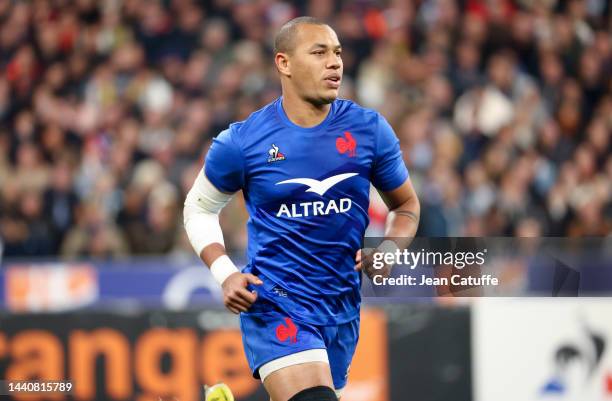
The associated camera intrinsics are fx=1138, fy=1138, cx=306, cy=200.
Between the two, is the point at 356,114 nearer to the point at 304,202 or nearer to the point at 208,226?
the point at 304,202

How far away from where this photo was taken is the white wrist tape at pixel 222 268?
552 cm

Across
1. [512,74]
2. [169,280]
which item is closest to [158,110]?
[169,280]

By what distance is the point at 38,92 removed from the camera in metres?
15.7

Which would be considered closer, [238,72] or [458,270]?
[458,270]

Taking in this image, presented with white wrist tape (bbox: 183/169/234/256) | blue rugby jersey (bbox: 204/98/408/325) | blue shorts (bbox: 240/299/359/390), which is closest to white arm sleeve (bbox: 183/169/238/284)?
white wrist tape (bbox: 183/169/234/256)

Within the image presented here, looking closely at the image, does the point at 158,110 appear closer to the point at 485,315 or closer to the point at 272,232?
the point at 485,315

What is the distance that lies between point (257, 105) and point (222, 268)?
29.8 ft

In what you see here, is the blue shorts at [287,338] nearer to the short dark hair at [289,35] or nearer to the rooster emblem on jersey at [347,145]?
the rooster emblem on jersey at [347,145]

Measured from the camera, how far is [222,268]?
5.57 metres

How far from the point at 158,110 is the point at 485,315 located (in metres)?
7.71

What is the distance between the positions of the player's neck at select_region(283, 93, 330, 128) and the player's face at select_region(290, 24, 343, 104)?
0.15ft

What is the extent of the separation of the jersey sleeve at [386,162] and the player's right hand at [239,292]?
0.81 m

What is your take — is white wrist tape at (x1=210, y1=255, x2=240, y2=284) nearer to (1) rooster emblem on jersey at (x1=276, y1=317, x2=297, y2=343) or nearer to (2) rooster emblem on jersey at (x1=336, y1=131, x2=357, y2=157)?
(1) rooster emblem on jersey at (x1=276, y1=317, x2=297, y2=343)

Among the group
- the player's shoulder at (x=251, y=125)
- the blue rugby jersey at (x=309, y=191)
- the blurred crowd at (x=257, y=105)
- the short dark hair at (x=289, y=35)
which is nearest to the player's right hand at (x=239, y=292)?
the blue rugby jersey at (x=309, y=191)
